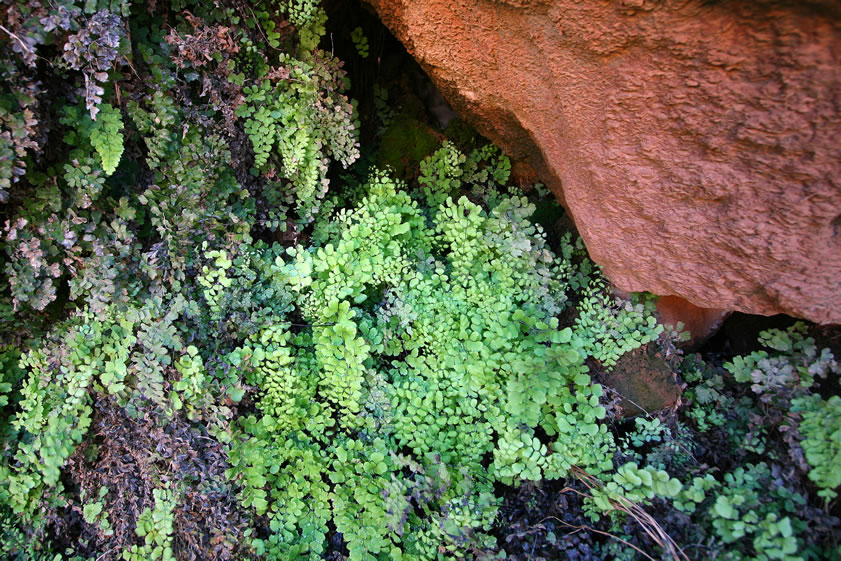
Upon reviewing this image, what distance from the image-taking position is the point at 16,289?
223 cm

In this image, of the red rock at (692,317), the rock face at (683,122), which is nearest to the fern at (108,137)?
the rock face at (683,122)

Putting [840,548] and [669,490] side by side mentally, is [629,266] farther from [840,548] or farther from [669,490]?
[840,548]

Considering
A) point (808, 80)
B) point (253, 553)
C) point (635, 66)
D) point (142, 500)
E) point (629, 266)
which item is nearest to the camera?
point (808, 80)

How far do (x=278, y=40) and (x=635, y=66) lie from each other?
201 centimetres

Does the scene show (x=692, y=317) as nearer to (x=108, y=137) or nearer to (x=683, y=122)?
(x=683, y=122)

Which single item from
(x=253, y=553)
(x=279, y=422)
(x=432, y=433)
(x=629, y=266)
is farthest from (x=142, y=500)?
(x=629, y=266)

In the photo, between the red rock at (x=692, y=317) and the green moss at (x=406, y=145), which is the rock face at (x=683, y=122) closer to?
the red rock at (x=692, y=317)

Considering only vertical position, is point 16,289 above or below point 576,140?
below

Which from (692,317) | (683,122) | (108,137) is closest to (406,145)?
(108,137)

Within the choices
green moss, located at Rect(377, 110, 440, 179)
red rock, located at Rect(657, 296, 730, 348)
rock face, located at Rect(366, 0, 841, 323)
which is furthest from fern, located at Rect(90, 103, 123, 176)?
red rock, located at Rect(657, 296, 730, 348)

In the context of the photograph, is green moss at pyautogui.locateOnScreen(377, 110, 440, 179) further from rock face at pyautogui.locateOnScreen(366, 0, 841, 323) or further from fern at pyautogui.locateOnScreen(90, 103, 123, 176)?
fern at pyautogui.locateOnScreen(90, 103, 123, 176)

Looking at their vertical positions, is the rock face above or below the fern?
above

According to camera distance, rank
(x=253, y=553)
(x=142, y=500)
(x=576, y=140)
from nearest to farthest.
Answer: (x=576, y=140)
(x=253, y=553)
(x=142, y=500)

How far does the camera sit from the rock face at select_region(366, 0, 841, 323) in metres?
1.45
